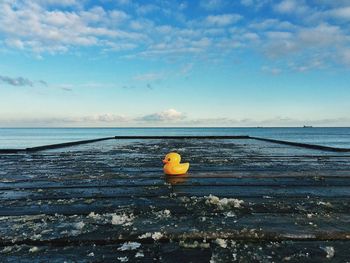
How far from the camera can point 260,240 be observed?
8.82ft

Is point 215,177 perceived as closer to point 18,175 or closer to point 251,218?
point 251,218

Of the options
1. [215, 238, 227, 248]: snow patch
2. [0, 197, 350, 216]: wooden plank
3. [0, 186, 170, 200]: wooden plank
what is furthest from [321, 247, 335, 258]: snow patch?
[0, 186, 170, 200]: wooden plank

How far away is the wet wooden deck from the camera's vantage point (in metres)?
2.44

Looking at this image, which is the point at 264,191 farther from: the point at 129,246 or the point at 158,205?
the point at 129,246

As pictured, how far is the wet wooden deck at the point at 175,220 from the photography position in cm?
244

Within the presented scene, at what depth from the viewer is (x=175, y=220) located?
3.23 metres


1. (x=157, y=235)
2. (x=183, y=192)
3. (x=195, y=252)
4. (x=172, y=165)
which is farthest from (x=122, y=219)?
(x=172, y=165)

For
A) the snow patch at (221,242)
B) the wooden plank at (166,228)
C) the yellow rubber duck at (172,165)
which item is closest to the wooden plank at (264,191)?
the yellow rubber duck at (172,165)

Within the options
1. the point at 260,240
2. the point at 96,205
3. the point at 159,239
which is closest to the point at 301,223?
the point at 260,240

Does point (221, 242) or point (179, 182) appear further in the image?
point (179, 182)

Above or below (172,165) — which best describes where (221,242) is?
below

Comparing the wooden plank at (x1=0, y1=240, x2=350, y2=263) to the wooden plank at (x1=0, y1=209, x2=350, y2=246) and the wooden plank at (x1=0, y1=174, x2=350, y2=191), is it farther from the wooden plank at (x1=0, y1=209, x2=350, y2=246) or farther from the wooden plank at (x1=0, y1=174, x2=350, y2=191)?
the wooden plank at (x1=0, y1=174, x2=350, y2=191)

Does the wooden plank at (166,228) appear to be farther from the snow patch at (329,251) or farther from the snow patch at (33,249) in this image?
the snow patch at (329,251)

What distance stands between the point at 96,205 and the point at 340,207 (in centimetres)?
274
